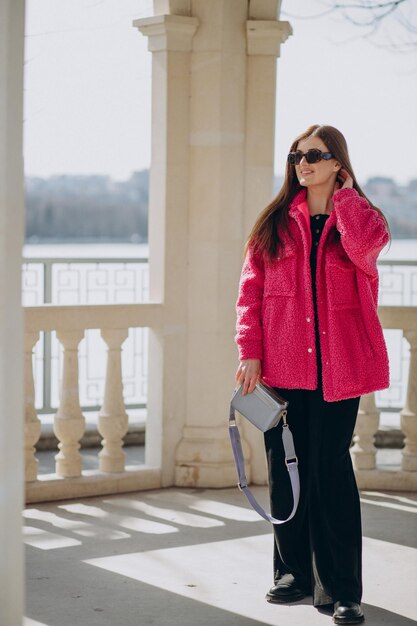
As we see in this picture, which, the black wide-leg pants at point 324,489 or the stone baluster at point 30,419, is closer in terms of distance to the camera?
the black wide-leg pants at point 324,489

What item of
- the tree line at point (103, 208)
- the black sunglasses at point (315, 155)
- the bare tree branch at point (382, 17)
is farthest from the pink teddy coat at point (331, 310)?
the tree line at point (103, 208)

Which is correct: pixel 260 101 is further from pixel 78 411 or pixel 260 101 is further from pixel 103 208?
pixel 103 208

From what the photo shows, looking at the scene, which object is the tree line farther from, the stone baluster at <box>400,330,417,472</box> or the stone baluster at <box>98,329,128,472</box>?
the stone baluster at <box>98,329,128,472</box>

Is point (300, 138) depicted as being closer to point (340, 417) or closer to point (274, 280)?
point (274, 280)

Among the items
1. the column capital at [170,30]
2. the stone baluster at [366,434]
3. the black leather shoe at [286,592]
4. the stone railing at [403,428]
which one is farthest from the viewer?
the stone baluster at [366,434]

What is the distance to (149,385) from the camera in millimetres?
6605

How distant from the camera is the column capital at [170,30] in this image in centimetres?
627

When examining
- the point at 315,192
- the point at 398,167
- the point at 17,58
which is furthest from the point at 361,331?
the point at 398,167

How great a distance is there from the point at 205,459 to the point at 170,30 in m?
2.28

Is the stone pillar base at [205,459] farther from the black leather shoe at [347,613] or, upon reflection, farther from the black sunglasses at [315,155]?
the black sunglasses at [315,155]

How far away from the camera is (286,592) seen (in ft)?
14.8

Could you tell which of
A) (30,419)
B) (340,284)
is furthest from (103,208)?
(340,284)

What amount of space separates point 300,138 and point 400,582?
5.93 ft

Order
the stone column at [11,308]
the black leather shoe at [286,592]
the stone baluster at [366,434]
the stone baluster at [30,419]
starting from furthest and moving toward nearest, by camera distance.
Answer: the stone baluster at [366,434] < the stone baluster at [30,419] < the black leather shoe at [286,592] < the stone column at [11,308]
